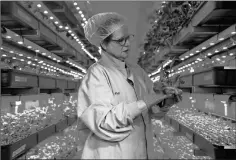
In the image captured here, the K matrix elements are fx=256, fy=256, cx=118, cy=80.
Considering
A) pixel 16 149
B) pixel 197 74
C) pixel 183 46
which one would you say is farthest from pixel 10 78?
pixel 183 46

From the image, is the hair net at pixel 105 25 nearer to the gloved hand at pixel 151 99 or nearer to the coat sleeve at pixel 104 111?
the coat sleeve at pixel 104 111

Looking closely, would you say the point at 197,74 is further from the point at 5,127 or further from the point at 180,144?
the point at 5,127

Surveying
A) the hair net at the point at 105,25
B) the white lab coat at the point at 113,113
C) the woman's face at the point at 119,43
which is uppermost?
the hair net at the point at 105,25

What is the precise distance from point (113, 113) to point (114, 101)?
0.43 feet

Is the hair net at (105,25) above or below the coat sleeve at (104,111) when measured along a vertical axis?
above

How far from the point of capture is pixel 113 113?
2.78 ft

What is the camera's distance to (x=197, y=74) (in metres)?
2.46

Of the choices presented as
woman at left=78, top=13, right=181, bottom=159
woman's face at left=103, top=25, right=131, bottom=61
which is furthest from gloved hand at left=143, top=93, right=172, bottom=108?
woman's face at left=103, top=25, right=131, bottom=61

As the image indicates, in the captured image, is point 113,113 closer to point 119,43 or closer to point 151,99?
point 151,99

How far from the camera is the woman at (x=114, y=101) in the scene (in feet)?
2.84

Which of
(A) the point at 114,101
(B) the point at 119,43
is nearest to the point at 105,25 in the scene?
(B) the point at 119,43

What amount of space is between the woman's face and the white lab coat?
0.11ft

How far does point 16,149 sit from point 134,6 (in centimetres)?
197

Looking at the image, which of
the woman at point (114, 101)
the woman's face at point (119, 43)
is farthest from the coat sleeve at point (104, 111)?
the woman's face at point (119, 43)
